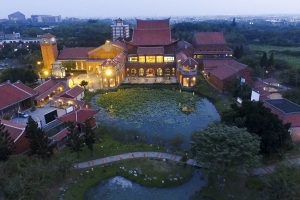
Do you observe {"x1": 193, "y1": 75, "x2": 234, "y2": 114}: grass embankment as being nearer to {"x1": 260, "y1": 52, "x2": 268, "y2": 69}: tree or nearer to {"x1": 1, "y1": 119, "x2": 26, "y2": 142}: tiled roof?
{"x1": 260, "y1": 52, "x2": 268, "y2": 69}: tree

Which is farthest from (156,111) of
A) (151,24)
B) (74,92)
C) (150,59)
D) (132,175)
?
(151,24)

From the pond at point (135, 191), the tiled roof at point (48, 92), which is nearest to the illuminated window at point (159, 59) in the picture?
the tiled roof at point (48, 92)

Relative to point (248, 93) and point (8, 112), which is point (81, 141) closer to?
point (8, 112)

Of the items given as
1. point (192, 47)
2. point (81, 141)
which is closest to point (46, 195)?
point (81, 141)

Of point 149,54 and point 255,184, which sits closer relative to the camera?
point 255,184

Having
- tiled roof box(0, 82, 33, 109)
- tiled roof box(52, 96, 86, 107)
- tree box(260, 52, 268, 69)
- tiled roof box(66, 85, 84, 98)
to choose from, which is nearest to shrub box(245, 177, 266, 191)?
tiled roof box(52, 96, 86, 107)

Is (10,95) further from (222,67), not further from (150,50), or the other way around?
(222,67)
